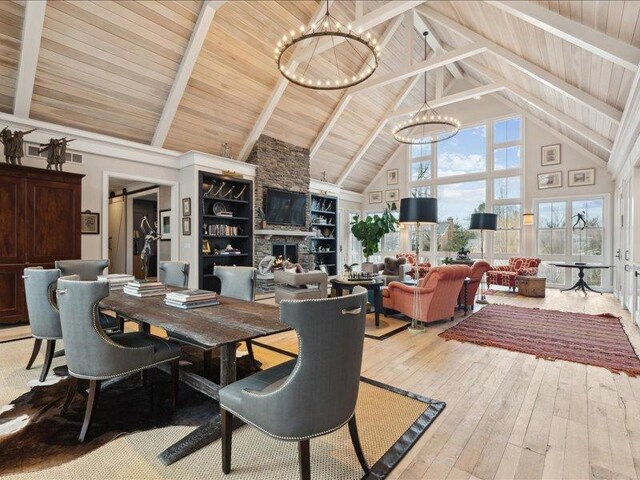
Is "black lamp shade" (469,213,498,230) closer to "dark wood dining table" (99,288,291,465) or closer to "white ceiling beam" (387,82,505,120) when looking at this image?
"white ceiling beam" (387,82,505,120)

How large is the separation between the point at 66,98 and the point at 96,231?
211cm

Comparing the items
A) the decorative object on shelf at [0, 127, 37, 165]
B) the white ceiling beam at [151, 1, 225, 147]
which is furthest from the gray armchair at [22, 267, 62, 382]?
the white ceiling beam at [151, 1, 225, 147]

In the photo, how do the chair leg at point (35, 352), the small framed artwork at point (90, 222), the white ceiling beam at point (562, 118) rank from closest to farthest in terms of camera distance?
the chair leg at point (35, 352) < the small framed artwork at point (90, 222) < the white ceiling beam at point (562, 118)

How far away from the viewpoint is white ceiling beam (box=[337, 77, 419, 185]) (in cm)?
917

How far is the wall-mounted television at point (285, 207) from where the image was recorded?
805 centimetres

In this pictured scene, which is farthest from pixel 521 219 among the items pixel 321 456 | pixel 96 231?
pixel 96 231

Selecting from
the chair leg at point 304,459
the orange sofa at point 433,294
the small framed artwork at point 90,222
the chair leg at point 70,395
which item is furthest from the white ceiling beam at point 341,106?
the chair leg at point 304,459

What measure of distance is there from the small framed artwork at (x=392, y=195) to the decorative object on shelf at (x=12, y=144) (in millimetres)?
9508

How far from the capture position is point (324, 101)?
26.0ft

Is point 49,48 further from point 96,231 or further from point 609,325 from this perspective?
point 609,325

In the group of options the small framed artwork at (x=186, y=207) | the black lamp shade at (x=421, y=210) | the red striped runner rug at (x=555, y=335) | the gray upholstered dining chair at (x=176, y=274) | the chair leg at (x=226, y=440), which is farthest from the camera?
the small framed artwork at (x=186, y=207)

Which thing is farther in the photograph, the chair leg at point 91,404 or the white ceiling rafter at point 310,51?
the white ceiling rafter at point 310,51

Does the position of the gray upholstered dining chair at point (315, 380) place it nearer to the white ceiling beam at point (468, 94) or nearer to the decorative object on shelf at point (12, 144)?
the decorative object on shelf at point (12, 144)

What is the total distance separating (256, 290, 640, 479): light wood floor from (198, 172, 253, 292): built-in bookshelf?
151 inches
